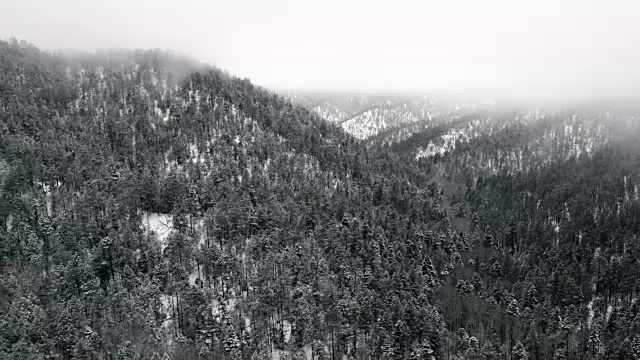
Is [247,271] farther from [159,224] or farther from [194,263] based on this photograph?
[159,224]

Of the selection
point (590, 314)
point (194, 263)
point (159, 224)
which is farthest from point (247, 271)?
point (590, 314)

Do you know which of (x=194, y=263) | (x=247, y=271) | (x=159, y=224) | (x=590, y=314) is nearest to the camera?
(x=247, y=271)

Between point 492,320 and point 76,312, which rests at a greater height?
point 76,312

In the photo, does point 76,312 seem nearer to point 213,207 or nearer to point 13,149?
point 213,207

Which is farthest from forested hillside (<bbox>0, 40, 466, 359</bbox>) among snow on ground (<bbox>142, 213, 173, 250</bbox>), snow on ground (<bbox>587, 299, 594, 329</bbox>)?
snow on ground (<bbox>587, 299, 594, 329</bbox>)

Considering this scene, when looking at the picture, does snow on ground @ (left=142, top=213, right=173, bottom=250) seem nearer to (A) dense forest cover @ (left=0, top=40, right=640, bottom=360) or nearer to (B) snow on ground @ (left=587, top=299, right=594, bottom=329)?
(A) dense forest cover @ (left=0, top=40, right=640, bottom=360)

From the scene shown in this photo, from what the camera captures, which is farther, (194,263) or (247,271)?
(194,263)

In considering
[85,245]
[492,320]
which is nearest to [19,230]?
[85,245]

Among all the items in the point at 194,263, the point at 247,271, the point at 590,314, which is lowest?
the point at 590,314

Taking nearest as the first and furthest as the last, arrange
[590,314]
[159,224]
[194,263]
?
[194,263] → [159,224] → [590,314]

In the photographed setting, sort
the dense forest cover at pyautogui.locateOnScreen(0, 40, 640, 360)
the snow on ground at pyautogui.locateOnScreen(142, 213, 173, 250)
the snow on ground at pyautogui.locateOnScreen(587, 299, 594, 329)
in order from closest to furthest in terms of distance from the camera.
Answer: the dense forest cover at pyautogui.locateOnScreen(0, 40, 640, 360) → the snow on ground at pyautogui.locateOnScreen(142, 213, 173, 250) → the snow on ground at pyautogui.locateOnScreen(587, 299, 594, 329)

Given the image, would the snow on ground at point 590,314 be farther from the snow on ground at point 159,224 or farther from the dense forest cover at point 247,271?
the snow on ground at point 159,224
